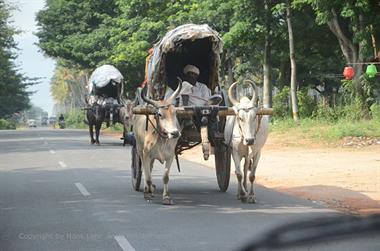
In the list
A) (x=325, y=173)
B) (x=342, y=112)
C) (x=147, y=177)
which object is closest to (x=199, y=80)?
(x=147, y=177)

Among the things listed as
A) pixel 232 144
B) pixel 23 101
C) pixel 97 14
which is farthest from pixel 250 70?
pixel 23 101

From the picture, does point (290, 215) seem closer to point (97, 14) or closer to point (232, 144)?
point (232, 144)

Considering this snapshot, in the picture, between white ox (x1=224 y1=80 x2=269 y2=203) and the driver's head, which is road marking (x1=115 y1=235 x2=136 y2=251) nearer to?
white ox (x1=224 y1=80 x2=269 y2=203)

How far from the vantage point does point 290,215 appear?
9.59 meters

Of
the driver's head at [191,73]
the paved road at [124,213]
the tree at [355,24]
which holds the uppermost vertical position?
the tree at [355,24]

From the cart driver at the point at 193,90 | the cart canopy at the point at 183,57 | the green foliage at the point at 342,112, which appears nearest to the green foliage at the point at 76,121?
the green foliage at the point at 342,112

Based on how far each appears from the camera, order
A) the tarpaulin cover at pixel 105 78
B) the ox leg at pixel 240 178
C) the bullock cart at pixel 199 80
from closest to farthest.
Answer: the bullock cart at pixel 199 80
the ox leg at pixel 240 178
the tarpaulin cover at pixel 105 78

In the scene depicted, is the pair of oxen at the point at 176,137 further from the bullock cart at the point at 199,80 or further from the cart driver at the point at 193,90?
the cart driver at the point at 193,90

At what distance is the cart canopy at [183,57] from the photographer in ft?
39.5

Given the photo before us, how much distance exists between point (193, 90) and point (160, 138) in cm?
134

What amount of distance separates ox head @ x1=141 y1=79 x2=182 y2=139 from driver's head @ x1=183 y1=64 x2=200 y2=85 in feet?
4.55

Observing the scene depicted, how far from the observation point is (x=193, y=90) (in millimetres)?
11906

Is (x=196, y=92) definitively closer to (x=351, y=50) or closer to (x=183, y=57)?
(x=183, y=57)

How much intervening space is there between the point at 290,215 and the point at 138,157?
3.69 metres
